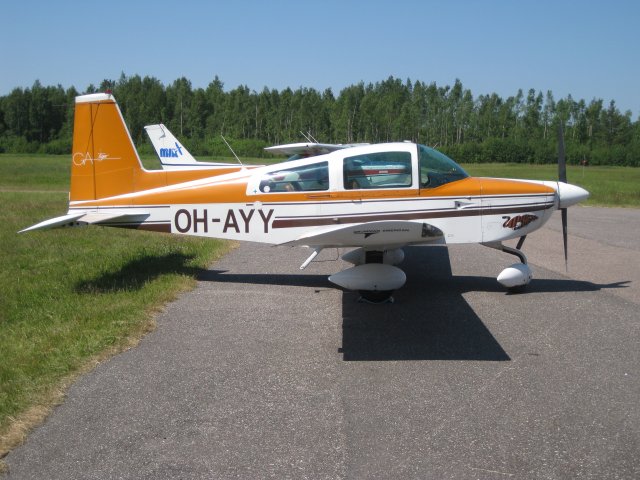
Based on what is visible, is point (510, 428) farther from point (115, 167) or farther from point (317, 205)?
point (115, 167)

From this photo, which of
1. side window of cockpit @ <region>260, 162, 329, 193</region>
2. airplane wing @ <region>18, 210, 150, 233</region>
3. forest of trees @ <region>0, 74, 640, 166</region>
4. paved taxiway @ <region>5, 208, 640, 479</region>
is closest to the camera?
paved taxiway @ <region>5, 208, 640, 479</region>

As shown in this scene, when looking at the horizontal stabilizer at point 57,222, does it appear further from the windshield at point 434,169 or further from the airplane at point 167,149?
the airplane at point 167,149

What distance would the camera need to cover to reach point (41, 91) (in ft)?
369

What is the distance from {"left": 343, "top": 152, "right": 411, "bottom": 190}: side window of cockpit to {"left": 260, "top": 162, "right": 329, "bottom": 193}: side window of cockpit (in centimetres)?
31

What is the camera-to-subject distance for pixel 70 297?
815cm

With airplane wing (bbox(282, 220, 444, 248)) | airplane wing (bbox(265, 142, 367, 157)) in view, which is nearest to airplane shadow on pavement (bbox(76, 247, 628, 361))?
airplane wing (bbox(282, 220, 444, 248))

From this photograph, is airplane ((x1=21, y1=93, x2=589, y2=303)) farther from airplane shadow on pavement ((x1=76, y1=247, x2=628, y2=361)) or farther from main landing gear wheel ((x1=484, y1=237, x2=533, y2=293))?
airplane shadow on pavement ((x1=76, y1=247, x2=628, y2=361))

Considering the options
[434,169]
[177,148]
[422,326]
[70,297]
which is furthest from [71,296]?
[177,148]

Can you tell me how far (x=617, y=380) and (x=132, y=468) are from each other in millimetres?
4004

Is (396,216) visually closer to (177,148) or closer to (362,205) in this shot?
(362,205)

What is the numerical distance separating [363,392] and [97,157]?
6.13 metres

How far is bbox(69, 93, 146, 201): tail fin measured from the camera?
923 cm

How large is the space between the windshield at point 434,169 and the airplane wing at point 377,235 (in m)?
0.76

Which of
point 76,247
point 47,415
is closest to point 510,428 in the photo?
point 47,415
